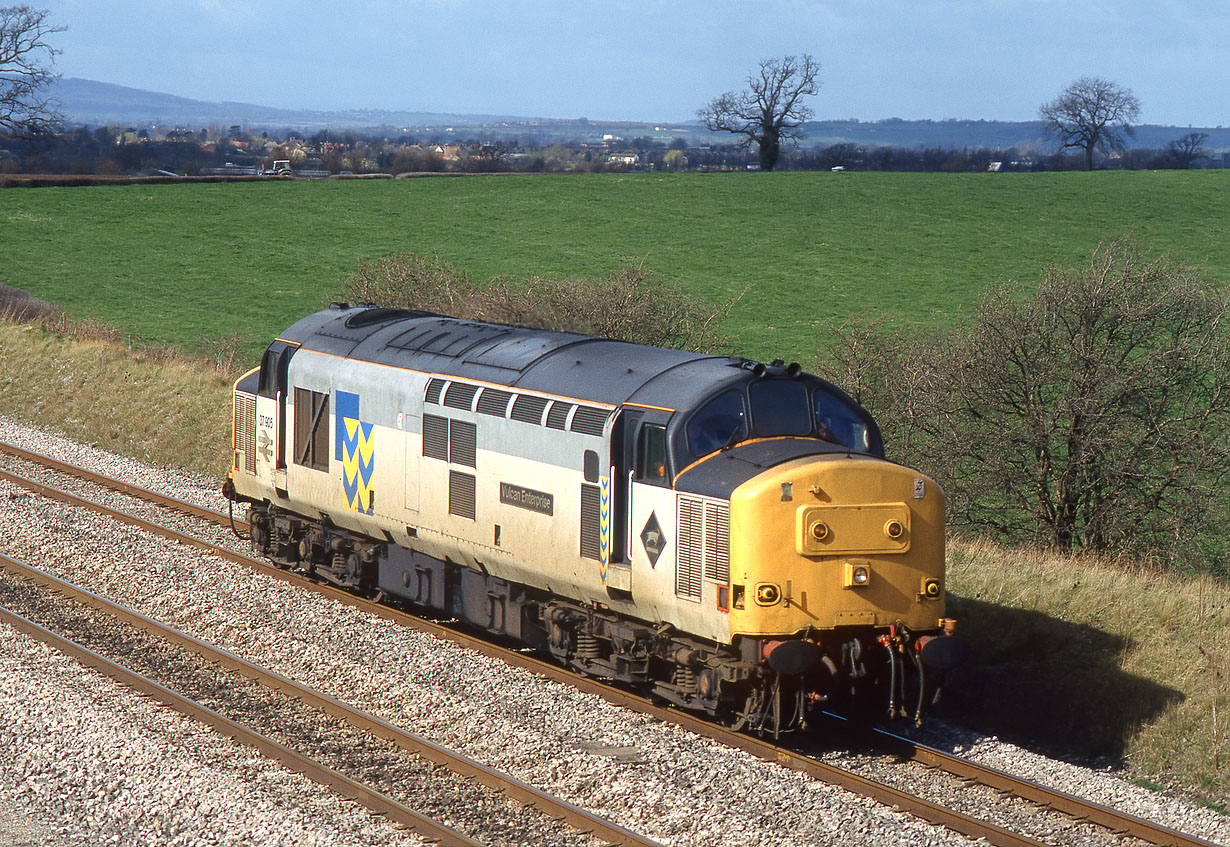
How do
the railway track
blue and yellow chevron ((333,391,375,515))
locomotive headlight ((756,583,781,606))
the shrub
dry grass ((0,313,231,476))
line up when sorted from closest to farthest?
1. the railway track
2. locomotive headlight ((756,583,781,606))
3. blue and yellow chevron ((333,391,375,515))
4. the shrub
5. dry grass ((0,313,231,476))

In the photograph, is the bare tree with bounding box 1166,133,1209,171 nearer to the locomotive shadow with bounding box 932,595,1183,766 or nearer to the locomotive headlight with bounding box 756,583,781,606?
the locomotive shadow with bounding box 932,595,1183,766

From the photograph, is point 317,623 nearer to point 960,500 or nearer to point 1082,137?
point 960,500

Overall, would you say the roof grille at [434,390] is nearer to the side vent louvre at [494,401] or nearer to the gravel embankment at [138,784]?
the side vent louvre at [494,401]

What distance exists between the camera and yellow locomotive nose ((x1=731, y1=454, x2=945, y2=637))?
10922 mm

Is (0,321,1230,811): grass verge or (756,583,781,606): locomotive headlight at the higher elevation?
(756,583,781,606): locomotive headlight

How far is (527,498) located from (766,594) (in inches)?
129

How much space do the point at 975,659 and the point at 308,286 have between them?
35447mm

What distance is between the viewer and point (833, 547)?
11.1 m

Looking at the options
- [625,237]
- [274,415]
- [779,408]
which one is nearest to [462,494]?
[779,408]

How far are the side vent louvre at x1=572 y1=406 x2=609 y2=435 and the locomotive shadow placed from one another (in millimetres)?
4641

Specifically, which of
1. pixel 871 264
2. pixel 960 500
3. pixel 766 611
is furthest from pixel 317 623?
pixel 871 264

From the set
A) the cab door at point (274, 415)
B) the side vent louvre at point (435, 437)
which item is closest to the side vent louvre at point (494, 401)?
the side vent louvre at point (435, 437)

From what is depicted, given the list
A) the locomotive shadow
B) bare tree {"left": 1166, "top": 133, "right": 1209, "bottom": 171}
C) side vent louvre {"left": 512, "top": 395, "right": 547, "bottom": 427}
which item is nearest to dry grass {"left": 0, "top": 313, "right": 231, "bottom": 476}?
side vent louvre {"left": 512, "top": 395, "right": 547, "bottom": 427}

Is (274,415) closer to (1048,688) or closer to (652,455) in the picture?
(652,455)
